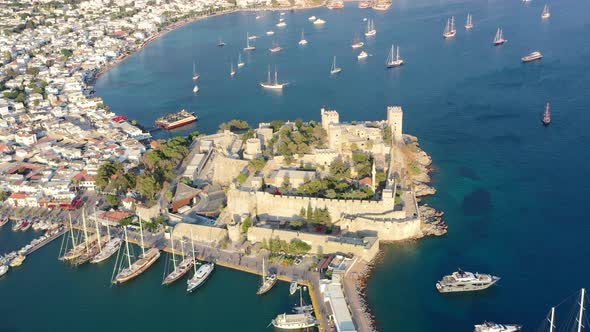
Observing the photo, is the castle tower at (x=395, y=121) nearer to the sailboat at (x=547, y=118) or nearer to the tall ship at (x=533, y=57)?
the sailboat at (x=547, y=118)

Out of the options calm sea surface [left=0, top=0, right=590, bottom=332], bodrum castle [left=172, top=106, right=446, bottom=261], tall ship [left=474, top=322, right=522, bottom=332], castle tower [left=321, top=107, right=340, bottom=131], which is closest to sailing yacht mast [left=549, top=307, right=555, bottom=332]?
calm sea surface [left=0, top=0, right=590, bottom=332]

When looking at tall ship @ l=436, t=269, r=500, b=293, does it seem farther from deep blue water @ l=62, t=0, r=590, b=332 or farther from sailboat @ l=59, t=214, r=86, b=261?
sailboat @ l=59, t=214, r=86, b=261

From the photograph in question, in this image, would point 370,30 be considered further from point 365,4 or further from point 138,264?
point 138,264

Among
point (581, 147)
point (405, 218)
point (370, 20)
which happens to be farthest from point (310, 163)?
point (370, 20)

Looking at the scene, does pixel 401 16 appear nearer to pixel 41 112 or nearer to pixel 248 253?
pixel 41 112

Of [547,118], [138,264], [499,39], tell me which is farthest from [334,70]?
[138,264]

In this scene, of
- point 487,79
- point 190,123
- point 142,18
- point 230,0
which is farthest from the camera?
point 230,0

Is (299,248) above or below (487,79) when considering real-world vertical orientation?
below
